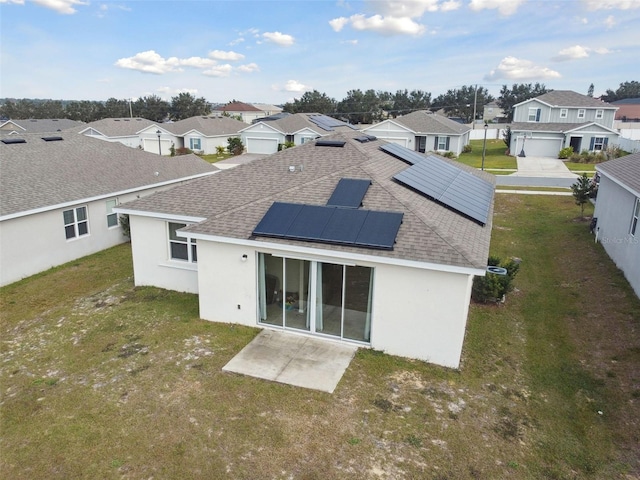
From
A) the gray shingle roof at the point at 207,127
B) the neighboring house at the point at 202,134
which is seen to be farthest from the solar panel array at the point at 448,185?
the gray shingle roof at the point at 207,127

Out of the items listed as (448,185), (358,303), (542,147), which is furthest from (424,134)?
(358,303)

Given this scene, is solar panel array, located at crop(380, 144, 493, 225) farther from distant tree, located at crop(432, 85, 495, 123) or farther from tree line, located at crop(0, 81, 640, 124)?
distant tree, located at crop(432, 85, 495, 123)

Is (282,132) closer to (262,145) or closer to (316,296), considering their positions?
(262,145)

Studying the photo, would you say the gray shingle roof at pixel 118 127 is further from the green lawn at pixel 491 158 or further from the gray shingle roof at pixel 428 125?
the green lawn at pixel 491 158

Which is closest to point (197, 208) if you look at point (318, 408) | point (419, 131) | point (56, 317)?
point (56, 317)

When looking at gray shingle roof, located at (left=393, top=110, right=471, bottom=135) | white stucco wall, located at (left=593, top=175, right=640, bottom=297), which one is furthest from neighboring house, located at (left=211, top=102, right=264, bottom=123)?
white stucco wall, located at (left=593, top=175, right=640, bottom=297)

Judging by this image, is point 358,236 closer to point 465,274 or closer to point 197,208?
point 465,274
